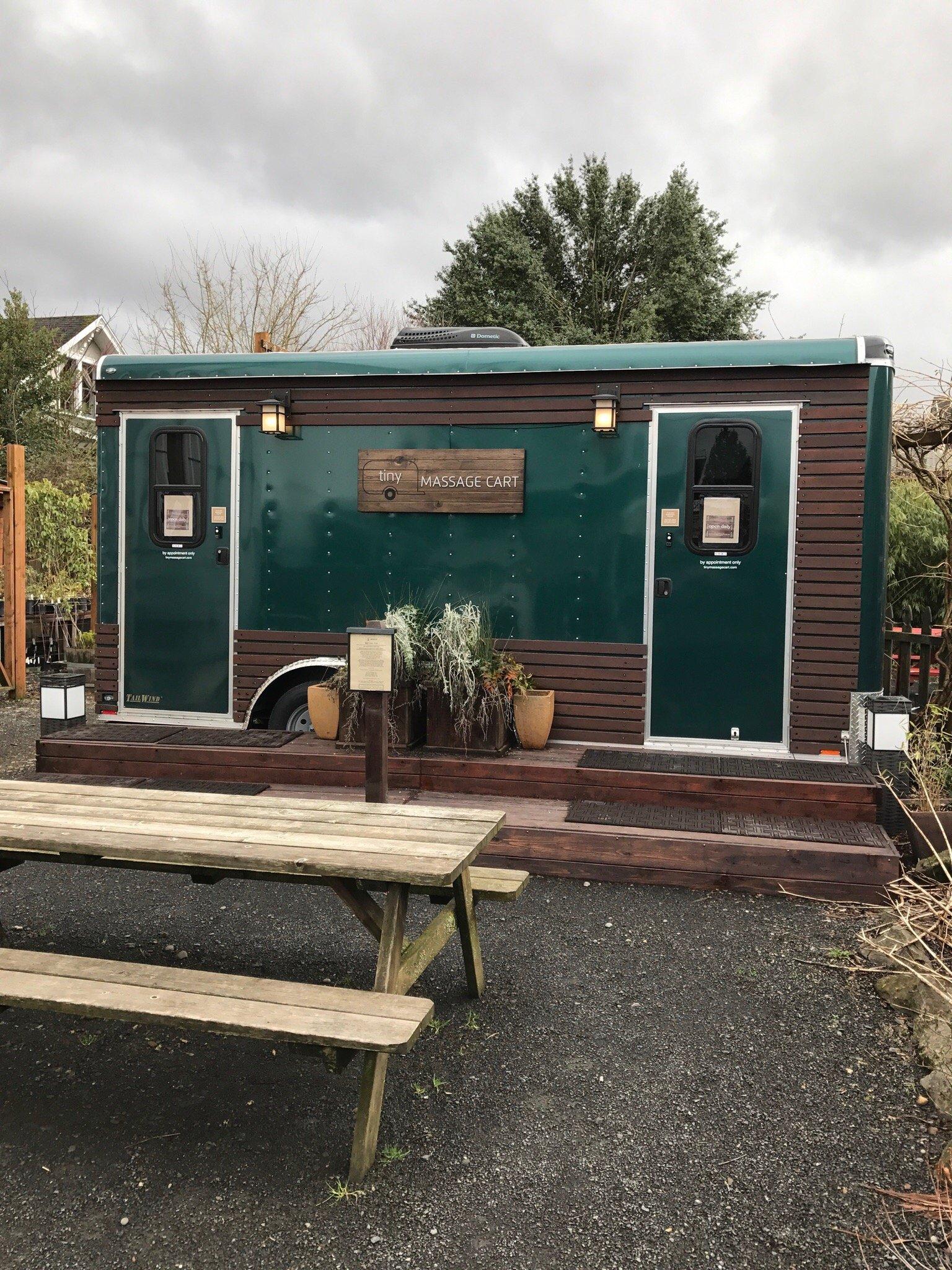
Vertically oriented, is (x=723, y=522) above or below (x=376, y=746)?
above

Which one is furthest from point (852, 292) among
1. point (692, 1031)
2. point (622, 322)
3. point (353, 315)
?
point (692, 1031)

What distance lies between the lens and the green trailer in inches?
208

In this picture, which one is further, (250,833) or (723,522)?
(723,522)

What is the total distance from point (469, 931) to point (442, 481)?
10.6ft

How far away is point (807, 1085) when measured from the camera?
110 inches

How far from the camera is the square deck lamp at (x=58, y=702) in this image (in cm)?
606

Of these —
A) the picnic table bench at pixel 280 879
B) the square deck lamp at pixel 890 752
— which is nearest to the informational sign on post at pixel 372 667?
the picnic table bench at pixel 280 879

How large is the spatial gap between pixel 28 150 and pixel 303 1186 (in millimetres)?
22689

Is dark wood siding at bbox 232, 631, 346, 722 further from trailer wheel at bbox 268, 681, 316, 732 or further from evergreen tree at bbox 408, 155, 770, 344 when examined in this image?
evergreen tree at bbox 408, 155, 770, 344

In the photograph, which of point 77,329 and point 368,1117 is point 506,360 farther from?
point 77,329

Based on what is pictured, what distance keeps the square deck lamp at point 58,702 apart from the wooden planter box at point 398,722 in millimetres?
1785

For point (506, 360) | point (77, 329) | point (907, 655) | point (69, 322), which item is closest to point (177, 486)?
point (506, 360)

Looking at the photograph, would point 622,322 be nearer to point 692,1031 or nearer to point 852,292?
point 852,292

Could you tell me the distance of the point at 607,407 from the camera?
17.9ft
